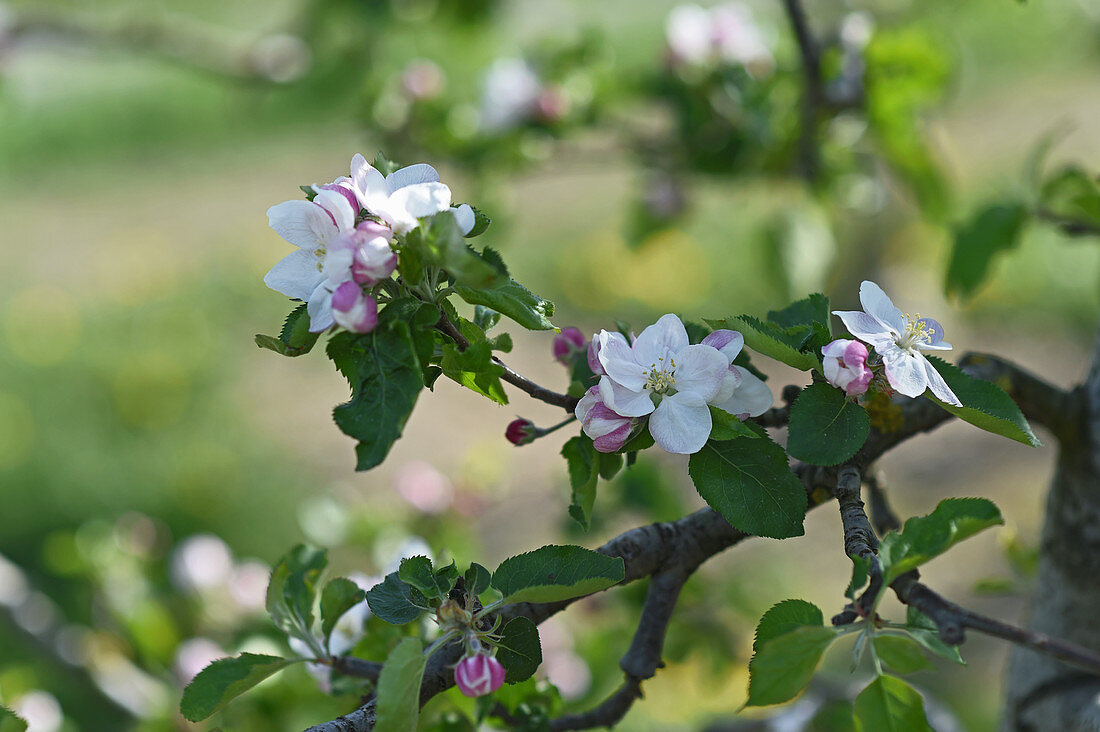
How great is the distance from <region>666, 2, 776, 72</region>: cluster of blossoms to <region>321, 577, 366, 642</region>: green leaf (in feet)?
4.23

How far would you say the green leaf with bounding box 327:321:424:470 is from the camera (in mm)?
580

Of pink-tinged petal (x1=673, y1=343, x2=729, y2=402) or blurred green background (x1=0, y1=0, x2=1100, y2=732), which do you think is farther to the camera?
blurred green background (x1=0, y1=0, x2=1100, y2=732)

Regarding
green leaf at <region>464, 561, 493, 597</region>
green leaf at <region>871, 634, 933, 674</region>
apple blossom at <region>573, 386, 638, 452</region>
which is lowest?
green leaf at <region>464, 561, 493, 597</region>

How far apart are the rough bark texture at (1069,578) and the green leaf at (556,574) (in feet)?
2.03

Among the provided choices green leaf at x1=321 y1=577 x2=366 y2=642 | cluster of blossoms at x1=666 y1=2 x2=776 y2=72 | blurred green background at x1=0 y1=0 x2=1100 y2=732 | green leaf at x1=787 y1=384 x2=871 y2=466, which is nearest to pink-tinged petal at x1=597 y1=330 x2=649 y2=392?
green leaf at x1=787 y1=384 x2=871 y2=466

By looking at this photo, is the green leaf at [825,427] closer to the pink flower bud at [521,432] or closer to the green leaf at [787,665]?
the green leaf at [787,665]

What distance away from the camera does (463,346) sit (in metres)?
0.65

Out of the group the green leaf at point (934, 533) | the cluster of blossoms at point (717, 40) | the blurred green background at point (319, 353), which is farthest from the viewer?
the cluster of blossoms at point (717, 40)

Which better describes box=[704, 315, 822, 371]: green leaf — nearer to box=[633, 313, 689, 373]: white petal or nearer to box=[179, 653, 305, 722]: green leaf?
box=[633, 313, 689, 373]: white petal

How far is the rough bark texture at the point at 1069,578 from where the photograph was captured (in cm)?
98

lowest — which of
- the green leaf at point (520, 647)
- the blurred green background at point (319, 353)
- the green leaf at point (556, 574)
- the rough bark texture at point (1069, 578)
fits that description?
the blurred green background at point (319, 353)

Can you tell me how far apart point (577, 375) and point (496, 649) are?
0.24 metres

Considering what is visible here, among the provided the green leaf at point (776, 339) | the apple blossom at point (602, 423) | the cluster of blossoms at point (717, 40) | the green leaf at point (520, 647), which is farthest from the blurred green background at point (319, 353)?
the green leaf at point (776, 339)

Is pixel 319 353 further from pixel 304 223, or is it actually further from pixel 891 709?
pixel 891 709
